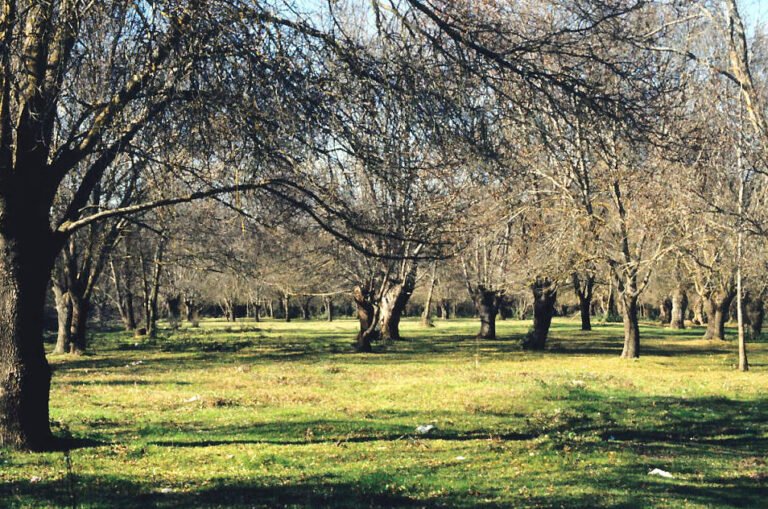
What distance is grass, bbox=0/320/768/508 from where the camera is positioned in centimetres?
737

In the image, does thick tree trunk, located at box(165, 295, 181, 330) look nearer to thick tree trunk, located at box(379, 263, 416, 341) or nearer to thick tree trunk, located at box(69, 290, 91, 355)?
thick tree trunk, located at box(379, 263, 416, 341)

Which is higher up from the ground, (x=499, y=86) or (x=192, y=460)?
(x=499, y=86)

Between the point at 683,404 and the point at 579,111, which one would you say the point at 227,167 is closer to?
the point at 579,111

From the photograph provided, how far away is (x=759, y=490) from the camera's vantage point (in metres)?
8.04

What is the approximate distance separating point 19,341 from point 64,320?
75.6 ft

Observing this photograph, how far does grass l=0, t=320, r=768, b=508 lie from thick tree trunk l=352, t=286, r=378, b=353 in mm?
8556

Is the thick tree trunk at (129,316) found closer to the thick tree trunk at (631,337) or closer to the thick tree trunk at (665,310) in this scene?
the thick tree trunk at (631,337)

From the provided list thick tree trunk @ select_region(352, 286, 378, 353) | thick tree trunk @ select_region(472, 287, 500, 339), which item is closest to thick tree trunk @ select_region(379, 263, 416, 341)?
thick tree trunk @ select_region(352, 286, 378, 353)

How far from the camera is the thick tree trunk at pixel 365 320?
32.7 metres

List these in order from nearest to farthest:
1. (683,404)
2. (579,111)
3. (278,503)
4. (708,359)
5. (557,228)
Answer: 1. (278,503)
2. (579,111)
3. (683,404)
4. (557,228)
5. (708,359)

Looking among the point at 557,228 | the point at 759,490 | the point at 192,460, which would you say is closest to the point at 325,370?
the point at 557,228

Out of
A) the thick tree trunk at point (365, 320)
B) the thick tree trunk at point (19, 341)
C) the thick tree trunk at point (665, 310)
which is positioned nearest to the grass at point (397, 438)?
the thick tree trunk at point (19, 341)

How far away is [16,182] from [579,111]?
240 inches

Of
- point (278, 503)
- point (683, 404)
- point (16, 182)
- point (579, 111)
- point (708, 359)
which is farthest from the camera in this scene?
point (708, 359)
